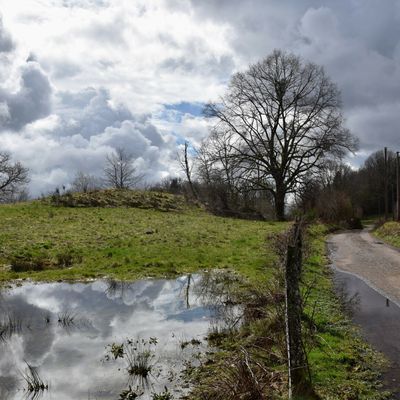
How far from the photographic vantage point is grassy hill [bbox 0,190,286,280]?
58.3ft

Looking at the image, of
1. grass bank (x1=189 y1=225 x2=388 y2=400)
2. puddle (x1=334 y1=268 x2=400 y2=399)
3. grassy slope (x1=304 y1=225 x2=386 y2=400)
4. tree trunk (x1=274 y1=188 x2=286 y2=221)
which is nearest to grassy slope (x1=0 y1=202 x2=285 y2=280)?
puddle (x1=334 y1=268 x2=400 y2=399)

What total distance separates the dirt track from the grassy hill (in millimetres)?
3541

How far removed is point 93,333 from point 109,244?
1273 cm

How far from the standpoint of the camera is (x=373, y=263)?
67.0 feet

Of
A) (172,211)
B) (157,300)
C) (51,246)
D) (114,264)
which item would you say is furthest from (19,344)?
(172,211)

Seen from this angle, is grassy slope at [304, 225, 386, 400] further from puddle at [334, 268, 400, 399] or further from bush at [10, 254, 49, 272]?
bush at [10, 254, 49, 272]

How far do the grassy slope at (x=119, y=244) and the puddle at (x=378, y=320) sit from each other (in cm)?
356

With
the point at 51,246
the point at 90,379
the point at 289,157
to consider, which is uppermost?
the point at 289,157

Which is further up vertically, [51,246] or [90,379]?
[51,246]

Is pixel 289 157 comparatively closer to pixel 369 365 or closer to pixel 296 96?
pixel 296 96

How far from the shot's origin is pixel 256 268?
1783 cm

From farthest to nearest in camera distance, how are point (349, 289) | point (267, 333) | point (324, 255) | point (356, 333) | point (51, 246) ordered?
point (324, 255), point (51, 246), point (349, 289), point (356, 333), point (267, 333)

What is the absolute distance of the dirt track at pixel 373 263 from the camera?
49.4 feet

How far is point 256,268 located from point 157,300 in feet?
18.4
